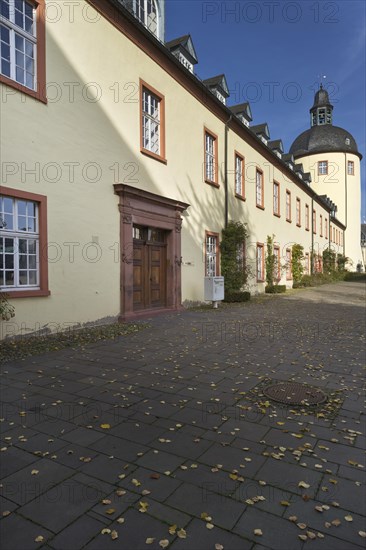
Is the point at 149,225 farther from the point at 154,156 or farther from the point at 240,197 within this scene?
the point at 240,197

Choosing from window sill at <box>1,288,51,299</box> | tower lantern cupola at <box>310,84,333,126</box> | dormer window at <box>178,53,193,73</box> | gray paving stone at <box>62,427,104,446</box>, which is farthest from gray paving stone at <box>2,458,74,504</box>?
tower lantern cupola at <box>310,84,333,126</box>

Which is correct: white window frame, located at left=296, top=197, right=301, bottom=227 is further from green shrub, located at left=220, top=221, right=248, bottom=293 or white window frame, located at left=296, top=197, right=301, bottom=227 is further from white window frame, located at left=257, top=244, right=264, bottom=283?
green shrub, located at left=220, top=221, right=248, bottom=293

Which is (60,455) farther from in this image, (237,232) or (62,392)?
(237,232)

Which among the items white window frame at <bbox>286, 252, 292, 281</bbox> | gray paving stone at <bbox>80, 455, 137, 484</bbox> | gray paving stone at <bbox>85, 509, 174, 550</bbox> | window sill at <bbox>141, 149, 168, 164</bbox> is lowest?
gray paving stone at <bbox>85, 509, 174, 550</bbox>

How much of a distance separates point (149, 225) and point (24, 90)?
500 centimetres

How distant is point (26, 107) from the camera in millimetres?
7996

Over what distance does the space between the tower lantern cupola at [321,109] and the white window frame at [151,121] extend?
151ft

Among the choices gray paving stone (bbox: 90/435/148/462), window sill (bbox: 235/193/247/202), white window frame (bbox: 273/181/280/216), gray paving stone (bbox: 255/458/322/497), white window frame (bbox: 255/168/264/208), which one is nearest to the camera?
gray paving stone (bbox: 255/458/322/497)

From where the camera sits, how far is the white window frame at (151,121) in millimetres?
12086

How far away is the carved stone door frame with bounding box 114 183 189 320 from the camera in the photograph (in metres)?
10.7

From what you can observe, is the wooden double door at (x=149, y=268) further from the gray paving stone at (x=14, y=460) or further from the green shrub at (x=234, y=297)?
the gray paving stone at (x=14, y=460)

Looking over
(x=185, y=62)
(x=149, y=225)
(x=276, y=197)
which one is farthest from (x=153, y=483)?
(x=276, y=197)

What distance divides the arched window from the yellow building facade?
0.06 metres

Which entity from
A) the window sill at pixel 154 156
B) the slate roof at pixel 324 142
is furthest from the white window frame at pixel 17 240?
the slate roof at pixel 324 142
